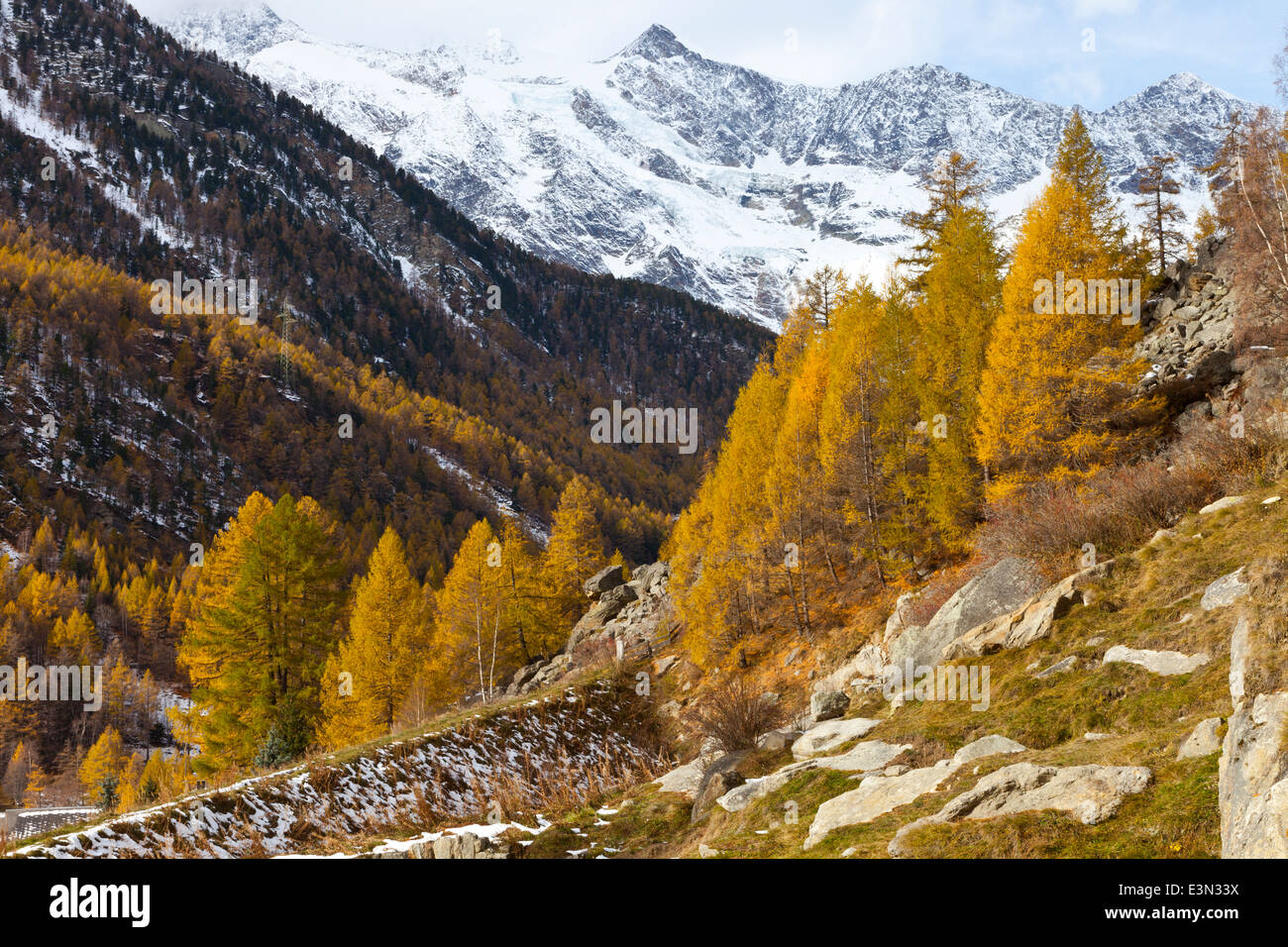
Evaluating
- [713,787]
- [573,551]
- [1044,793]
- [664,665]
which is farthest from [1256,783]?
[573,551]

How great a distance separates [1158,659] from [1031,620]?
11.1 ft

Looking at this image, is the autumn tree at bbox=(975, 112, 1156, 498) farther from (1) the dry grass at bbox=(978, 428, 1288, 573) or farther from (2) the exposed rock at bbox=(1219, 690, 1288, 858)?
(2) the exposed rock at bbox=(1219, 690, 1288, 858)

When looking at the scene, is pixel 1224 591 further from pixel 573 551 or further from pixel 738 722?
pixel 573 551

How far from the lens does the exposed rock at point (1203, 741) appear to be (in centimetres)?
667

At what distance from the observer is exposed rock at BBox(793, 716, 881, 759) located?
1292cm

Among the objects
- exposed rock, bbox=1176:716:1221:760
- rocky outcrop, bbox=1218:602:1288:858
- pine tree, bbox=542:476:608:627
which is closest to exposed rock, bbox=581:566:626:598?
pine tree, bbox=542:476:608:627

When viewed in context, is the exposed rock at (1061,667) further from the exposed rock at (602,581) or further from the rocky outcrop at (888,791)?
the exposed rock at (602,581)

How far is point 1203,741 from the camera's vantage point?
6797mm

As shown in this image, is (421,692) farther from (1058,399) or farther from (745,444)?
(1058,399)

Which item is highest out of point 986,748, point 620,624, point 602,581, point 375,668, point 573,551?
point 573,551

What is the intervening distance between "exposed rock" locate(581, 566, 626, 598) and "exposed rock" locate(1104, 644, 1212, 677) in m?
38.3

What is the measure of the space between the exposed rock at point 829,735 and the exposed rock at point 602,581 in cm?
3376
